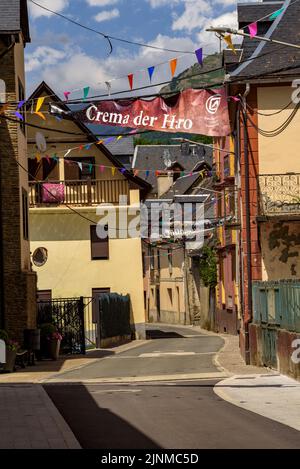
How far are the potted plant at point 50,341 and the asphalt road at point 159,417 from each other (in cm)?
541

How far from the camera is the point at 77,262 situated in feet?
135

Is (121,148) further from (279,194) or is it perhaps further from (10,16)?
(279,194)

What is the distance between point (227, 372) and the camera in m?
22.3

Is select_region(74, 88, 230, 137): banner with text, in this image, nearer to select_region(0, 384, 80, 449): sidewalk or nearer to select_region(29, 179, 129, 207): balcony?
select_region(0, 384, 80, 449): sidewalk

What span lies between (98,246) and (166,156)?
49.3 meters

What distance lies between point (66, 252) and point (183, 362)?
617 inches

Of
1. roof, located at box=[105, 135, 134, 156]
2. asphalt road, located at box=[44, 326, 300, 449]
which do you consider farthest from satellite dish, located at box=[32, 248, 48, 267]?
roof, located at box=[105, 135, 134, 156]

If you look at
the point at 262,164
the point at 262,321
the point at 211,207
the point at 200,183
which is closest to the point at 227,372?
the point at 262,321

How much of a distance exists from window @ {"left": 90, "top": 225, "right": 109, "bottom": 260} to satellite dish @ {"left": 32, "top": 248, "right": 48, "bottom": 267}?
210 centimetres

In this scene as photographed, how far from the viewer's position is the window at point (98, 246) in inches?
1615

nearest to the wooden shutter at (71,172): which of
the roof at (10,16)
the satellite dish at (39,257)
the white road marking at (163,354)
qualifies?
the satellite dish at (39,257)

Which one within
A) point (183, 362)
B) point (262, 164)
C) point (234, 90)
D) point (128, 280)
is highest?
point (234, 90)
